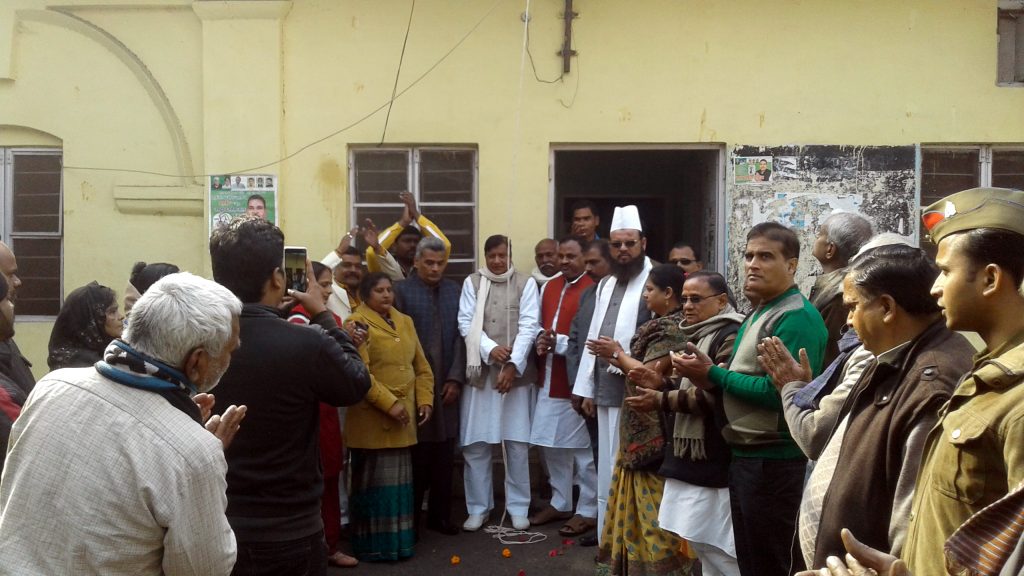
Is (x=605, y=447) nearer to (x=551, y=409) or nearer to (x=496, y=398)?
(x=551, y=409)

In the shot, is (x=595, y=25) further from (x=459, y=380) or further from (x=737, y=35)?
(x=459, y=380)

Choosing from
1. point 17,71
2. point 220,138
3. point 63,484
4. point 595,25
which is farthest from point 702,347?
point 17,71

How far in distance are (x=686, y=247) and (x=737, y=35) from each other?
1.85 metres

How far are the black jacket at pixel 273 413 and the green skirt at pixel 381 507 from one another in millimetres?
2596

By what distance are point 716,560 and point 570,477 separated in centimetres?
228

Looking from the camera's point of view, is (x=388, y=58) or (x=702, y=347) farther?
(x=388, y=58)

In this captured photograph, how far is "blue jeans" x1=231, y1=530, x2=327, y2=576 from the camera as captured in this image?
3.06 meters

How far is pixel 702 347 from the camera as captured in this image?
14.6 feet

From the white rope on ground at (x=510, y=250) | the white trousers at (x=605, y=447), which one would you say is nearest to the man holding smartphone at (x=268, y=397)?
the white trousers at (x=605, y=447)

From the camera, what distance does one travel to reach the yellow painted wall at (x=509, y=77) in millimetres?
7078

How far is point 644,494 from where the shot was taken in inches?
188

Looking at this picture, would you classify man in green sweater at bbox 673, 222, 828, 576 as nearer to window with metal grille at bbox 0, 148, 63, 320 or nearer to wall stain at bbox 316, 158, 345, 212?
wall stain at bbox 316, 158, 345, 212

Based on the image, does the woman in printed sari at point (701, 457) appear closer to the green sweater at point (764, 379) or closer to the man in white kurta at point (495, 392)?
the green sweater at point (764, 379)

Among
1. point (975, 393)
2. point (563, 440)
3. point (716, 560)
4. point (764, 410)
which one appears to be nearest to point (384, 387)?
point (563, 440)
